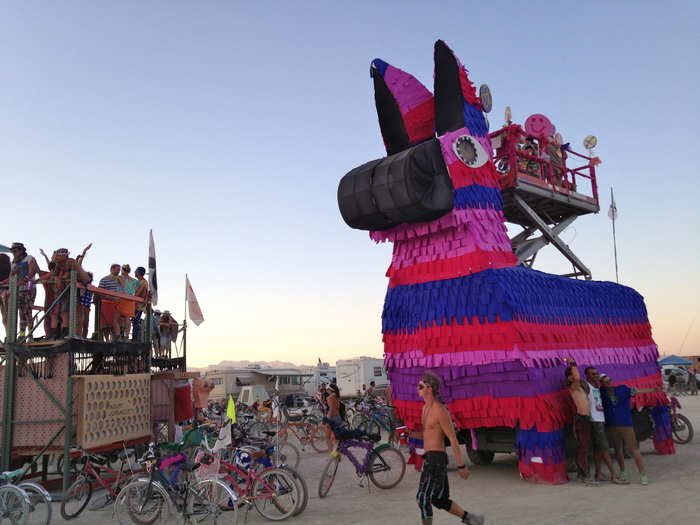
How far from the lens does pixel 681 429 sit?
1260 centimetres

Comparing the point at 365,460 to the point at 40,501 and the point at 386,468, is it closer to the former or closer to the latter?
the point at 386,468

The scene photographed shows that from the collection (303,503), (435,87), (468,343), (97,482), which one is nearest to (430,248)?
(468,343)

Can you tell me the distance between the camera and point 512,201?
38.7 feet

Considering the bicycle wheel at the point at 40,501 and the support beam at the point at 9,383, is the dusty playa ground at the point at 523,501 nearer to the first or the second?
the bicycle wheel at the point at 40,501

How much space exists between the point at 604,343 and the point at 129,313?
8.51 meters

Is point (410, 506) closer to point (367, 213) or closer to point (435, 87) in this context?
point (367, 213)

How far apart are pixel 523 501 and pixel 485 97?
6581mm

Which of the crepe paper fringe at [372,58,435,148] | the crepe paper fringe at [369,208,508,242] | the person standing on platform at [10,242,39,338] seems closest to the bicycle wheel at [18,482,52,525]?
the person standing on platform at [10,242,39,338]

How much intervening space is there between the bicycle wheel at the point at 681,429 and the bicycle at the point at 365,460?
23.4ft

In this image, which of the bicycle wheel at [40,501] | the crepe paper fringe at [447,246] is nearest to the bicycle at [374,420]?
the crepe paper fringe at [447,246]

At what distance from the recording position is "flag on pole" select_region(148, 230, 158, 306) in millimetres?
12078

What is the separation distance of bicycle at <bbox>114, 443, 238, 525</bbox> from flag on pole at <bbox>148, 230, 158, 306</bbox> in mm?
5528

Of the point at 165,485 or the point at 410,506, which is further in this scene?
the point at 410,506

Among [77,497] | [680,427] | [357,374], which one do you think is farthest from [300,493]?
[357,374]
